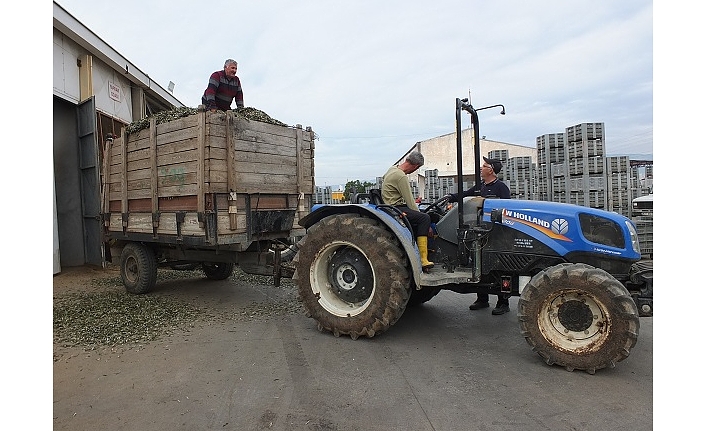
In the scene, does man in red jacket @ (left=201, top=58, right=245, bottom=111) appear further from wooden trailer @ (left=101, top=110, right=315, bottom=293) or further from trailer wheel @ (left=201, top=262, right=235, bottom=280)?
trailer wheel @ (left=201, top=262, right=235, bottom=280)

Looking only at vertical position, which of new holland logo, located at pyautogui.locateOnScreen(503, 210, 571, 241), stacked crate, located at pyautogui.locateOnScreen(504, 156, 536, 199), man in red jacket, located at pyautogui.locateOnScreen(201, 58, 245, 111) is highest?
man in red jacket, located at pyautogui.locateOnScreen(201, 58, 245, 111)

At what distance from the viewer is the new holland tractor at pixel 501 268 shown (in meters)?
3.38

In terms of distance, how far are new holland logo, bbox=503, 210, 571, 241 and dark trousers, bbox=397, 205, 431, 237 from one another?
2.53ft

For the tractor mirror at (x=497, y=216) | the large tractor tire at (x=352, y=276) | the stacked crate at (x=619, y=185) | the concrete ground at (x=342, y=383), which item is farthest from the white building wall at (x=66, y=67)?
the stacked crate at (x=619, y=185)

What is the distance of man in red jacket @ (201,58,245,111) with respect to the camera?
5.91 m

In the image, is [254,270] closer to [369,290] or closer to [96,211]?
[369,290]

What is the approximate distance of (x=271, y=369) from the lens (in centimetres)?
360

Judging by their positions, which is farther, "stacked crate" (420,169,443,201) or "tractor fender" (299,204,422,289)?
"stacked crate" (420,169,443,201)

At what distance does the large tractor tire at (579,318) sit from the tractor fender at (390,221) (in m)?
1.00

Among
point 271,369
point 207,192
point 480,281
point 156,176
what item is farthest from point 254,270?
point 480,281

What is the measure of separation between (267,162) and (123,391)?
10.7ft

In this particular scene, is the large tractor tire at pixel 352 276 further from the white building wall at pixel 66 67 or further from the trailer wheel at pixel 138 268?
the white building wall at pixel 66 67

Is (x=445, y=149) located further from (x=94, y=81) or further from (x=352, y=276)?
(x=352, y=276)

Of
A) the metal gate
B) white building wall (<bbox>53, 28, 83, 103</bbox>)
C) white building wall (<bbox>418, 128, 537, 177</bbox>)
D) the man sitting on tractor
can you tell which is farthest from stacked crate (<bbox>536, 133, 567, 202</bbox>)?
Result: white building wall (<bbox>418, 128, 537, 177</bbox>)
